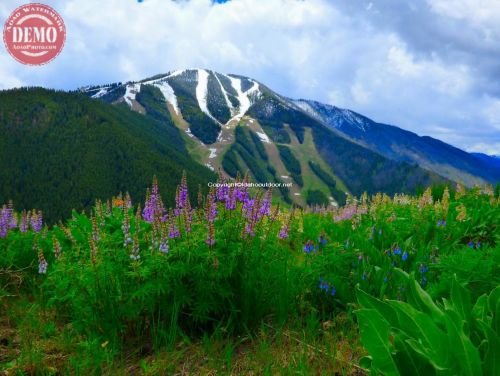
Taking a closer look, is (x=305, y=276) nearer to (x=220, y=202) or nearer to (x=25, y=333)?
(x=220, y=202)

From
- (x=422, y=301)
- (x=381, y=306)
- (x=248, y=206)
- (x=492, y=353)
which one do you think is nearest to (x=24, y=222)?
(x=248, y=206)

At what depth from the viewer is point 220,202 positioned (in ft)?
16.2

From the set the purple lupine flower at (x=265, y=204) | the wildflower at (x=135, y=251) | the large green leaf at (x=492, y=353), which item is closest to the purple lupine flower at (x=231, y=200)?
the purple lupine flower at (x=265, y=204)

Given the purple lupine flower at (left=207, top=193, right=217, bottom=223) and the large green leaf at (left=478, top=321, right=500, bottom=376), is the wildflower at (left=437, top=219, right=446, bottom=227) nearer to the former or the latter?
the purple lupine flower at (left=207, top=193, right=217, bottom=223)

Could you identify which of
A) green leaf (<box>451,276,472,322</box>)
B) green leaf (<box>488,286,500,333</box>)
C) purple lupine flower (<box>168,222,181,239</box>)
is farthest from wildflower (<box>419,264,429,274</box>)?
purple lupine flower (<box>168,222,181,239</box>)

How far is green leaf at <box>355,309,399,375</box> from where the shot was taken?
2123 millimetres

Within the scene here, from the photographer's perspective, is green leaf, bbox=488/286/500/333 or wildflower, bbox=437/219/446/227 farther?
wildflower, bbox=437/219/446/227

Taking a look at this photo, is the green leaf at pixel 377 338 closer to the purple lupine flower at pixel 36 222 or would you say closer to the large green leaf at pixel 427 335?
the large green leaf at pixel 427 335

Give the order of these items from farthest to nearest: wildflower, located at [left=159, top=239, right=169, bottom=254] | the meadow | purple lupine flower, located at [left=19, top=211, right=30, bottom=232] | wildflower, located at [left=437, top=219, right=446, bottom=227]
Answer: purple lupine flower, located at [left=19, top=211, right=30, bottom=232] → wildflower, located at [left=437, top=219, right=446, bottom=227] → wildflower, located at [left=159, top=239, right=169, bottom=254] → the meadow

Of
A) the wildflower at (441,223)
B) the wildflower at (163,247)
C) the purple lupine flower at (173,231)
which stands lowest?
the wildflower at (163,247)

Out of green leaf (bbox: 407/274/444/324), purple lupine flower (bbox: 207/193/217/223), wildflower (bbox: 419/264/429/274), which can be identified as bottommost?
wildflower (bbox: 419/264/429/274)

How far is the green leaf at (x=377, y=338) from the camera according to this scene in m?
2.12

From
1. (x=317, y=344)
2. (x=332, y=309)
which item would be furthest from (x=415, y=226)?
(x=317, y=344)

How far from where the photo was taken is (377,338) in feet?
7.01
